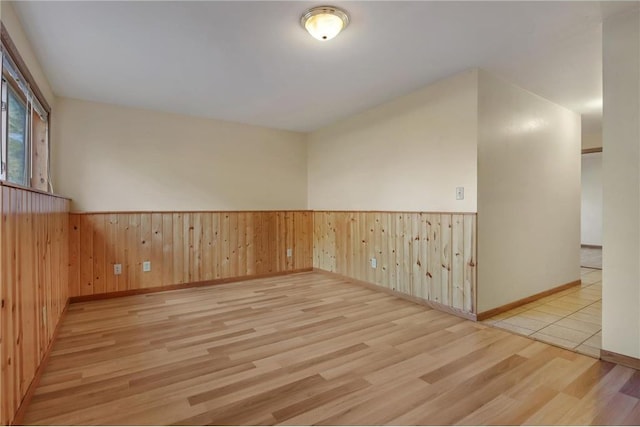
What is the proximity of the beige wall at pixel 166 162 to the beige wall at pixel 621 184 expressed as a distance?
3792mm

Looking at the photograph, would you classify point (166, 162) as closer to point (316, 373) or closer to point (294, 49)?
point (294, 49)

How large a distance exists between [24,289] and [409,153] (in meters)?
3.26

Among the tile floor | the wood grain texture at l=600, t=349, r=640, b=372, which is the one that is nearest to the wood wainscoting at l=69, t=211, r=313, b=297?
the tile floor

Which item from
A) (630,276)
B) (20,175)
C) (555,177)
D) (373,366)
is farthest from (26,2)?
(555,177)

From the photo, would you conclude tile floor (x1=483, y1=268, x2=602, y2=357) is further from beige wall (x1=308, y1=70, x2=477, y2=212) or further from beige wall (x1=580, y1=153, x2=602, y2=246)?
beige wall (x1=580, y1=153, x2=602, y2=246)

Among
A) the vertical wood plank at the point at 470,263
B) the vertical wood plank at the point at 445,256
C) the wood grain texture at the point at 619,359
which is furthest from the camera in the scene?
the vertical wood plank at the point at 445,256

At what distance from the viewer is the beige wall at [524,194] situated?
289 centimetres

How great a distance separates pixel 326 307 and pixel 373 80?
2.28 metres

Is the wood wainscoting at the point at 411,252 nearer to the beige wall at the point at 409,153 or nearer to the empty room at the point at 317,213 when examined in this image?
the empty room at the point at 317,213

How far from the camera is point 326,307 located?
127 inches

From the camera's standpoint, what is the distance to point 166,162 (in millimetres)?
4016

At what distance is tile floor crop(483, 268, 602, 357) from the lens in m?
2.37

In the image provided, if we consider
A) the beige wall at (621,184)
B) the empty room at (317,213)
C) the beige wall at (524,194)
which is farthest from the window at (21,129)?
the beige wall at (621,184)

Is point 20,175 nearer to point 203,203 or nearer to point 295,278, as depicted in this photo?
point 203,203
